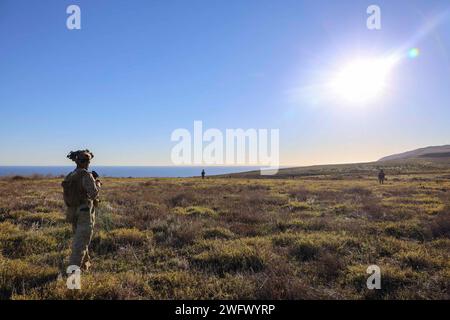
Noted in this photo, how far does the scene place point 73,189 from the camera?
602 centimetres

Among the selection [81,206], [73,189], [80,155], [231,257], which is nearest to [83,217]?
[81,206]

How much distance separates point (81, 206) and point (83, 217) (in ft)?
0.74

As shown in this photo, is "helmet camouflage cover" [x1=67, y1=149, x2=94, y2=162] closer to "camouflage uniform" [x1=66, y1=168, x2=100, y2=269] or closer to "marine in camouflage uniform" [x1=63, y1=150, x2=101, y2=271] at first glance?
"marine in camouflage uniform" [x1=63, y1=150, x2=101, y2=271]

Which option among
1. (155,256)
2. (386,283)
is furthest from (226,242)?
(386,283)

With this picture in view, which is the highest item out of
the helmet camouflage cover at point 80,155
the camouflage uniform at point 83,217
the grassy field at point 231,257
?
the helmet camouflage cover at point 80,155

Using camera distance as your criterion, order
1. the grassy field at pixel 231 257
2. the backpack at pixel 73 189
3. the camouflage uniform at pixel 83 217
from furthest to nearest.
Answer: the backpack at pixel 73 189 → the camouflage uniform at pixel 83 217 → the grassy field at pixel 231 257

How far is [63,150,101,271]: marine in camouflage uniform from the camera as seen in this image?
231 inches

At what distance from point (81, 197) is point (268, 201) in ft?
40.3

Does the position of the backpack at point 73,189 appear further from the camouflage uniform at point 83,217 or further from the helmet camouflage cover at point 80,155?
the helmet camouflage cover at point 80,155

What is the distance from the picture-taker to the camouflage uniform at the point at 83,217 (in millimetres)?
5848

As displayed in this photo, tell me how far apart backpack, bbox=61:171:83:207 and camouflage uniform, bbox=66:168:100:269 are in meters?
0.02

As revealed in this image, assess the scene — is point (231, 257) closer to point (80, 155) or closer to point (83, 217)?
point (83, 217)

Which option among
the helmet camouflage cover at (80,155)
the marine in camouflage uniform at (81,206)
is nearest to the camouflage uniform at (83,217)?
the marine in camouflage uniform at (81,206)

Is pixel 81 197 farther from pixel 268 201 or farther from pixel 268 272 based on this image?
pixel 268 201
